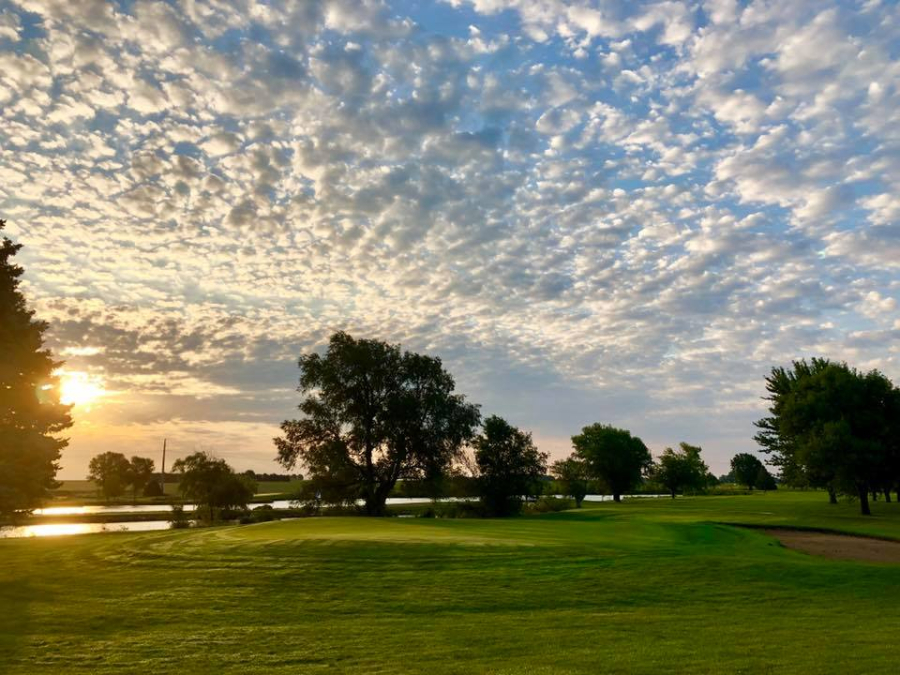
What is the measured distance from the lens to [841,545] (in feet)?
122

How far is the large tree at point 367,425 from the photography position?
5706 cm

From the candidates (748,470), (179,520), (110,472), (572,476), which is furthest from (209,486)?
(748,470)

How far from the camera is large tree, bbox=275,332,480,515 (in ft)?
187

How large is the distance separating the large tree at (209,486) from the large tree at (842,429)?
56.8 m

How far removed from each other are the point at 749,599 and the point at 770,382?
2548 inches

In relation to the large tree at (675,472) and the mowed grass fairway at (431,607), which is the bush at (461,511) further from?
the large tree at (675,472)

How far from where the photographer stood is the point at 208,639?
1348cm

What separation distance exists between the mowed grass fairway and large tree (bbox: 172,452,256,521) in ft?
144

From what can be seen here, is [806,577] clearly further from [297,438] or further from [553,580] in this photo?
[297,438]

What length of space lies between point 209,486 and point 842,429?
62193mm

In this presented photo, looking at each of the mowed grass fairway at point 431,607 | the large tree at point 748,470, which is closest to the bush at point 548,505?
the mowed grass fairway at point 431,607

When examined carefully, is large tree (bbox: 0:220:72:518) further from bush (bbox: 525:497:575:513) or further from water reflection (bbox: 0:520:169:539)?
bush (bbox: 525:497:575:513)

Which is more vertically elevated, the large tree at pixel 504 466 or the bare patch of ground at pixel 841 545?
the large tree at pixel 504 466

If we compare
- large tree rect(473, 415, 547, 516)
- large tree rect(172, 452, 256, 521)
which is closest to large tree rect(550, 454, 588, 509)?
large tree rect(473, 415, 547, 516)
